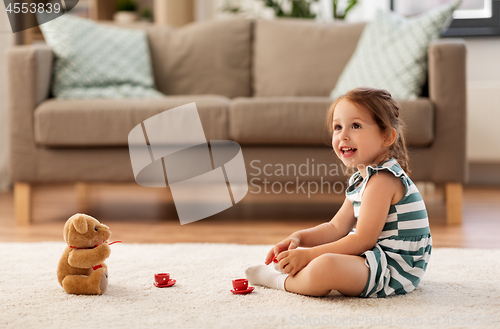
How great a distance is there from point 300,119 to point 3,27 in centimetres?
200

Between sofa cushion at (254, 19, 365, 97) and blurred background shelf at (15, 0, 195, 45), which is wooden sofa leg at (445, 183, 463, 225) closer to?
sofa cushion at (254, 19, 365, 97)

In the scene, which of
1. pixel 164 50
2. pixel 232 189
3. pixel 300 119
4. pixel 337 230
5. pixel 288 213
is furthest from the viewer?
pixel 232 189

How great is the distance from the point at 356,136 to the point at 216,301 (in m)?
0.43

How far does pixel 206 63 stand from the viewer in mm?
2484

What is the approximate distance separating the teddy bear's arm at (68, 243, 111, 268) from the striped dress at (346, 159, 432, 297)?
0.52 metres

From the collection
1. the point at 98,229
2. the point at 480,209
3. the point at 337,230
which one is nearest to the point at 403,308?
the point at 337,230

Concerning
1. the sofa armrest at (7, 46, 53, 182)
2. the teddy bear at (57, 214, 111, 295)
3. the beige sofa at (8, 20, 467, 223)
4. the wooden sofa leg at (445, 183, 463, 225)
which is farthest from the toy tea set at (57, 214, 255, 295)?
the wooden sofa leg at (445, 183, 463, 225)

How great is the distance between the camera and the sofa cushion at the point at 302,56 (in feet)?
7.77

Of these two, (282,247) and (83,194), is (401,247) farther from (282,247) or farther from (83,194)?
(83,194)

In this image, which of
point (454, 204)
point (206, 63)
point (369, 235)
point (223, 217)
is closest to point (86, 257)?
point (369, 235)

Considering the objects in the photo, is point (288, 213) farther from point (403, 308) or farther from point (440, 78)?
point (403, 308)

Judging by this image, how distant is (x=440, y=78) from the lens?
6.03 ft

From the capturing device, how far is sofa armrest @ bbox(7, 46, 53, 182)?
190 cm

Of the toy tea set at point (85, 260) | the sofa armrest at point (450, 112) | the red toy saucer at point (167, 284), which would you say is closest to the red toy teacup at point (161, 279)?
the red toy saucer at point (167, 284)
